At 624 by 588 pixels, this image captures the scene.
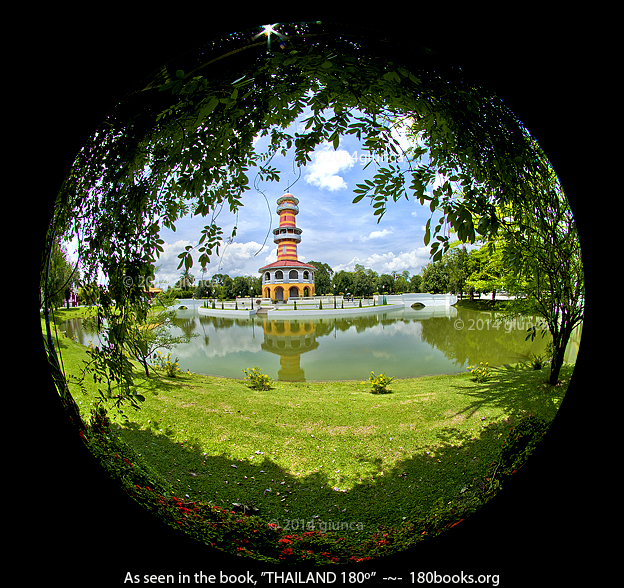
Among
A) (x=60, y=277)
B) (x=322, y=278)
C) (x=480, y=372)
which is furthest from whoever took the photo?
(x=322, y=278)

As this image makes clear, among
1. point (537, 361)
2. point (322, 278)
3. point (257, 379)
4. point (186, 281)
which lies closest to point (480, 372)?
point (537, 361)

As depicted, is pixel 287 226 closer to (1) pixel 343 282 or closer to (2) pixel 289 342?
(1) pixel 343 282

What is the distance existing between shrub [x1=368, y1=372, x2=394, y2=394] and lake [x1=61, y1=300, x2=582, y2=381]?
1.9 inches

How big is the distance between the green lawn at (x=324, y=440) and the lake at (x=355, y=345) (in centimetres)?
13

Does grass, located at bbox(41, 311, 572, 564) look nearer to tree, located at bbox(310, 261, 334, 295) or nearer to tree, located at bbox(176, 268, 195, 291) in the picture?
tree, located at bbox(176, 268, 195, 291)

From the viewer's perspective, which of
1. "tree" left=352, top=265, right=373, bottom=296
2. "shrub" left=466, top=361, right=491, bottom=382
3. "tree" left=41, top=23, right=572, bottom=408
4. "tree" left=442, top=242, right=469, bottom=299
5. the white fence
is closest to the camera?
"tree" left=41, top=23, right=572, bottom=408

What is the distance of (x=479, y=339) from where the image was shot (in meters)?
1.86

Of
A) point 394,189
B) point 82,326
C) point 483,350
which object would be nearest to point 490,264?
point 483,350

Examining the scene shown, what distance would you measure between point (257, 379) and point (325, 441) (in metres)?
0.66

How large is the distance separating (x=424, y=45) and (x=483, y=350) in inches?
80.8

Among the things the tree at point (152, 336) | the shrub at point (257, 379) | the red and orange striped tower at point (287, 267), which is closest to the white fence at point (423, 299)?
the red and orange striped tower at point (287, 267)

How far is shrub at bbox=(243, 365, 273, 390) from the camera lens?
1711 millimetres

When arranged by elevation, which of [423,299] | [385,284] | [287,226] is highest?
[287,226]

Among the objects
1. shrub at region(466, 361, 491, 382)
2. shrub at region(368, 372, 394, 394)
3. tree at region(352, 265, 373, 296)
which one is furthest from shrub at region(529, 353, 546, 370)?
tree at region(352, 265, 373, 296)
